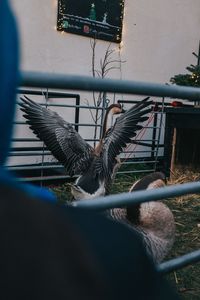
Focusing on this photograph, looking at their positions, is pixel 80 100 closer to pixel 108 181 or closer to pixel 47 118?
pixel 47 118

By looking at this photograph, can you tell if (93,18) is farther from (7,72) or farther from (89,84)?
(7,72)

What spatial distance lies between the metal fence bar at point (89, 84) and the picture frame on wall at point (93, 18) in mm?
4573

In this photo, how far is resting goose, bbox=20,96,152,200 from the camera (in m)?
4.43

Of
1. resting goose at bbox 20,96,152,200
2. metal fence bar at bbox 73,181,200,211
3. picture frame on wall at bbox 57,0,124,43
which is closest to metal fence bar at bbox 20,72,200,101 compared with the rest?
metal fence bar at bbox 73,181,200,211

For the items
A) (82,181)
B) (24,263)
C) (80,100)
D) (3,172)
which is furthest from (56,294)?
(80,100)

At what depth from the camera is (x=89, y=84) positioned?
3.09 feet

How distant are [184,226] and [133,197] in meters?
2.77

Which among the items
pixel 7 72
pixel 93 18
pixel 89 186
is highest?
pixel 93 18

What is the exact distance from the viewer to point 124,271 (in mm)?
428

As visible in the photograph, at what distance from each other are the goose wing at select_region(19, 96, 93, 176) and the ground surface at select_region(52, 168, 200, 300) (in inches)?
14.9

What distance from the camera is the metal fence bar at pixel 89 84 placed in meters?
0.89

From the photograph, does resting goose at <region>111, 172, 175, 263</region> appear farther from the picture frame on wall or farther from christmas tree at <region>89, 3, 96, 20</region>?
christmas tree at <region>89, 3, 96, 20</region>

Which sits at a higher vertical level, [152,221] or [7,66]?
[7,66]

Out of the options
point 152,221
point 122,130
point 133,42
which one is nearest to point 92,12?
point 133,42
